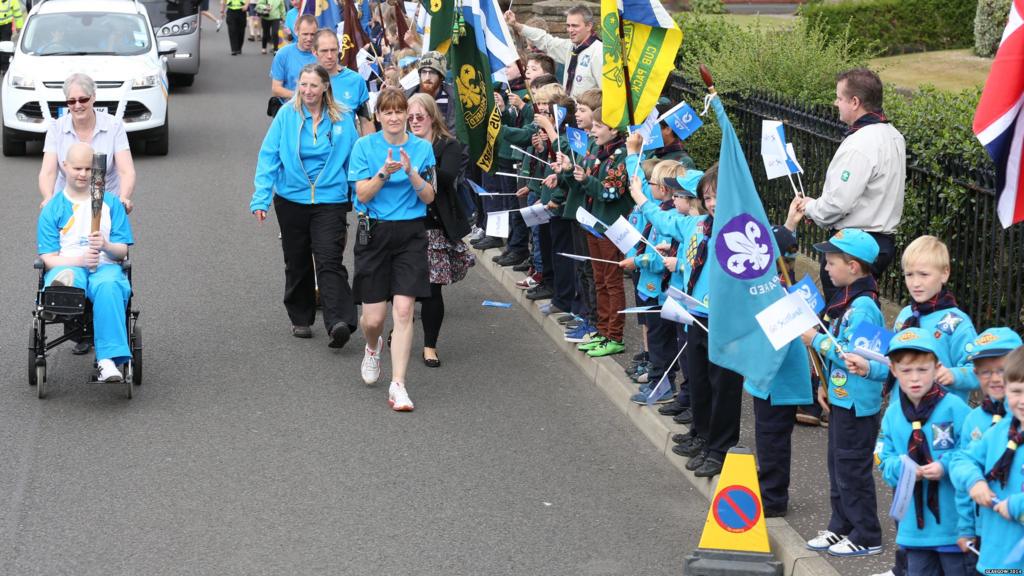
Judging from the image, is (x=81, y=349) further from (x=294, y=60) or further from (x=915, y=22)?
(x=915, y=22)

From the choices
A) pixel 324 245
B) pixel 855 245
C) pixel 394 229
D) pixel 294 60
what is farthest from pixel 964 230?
pixel 294 60

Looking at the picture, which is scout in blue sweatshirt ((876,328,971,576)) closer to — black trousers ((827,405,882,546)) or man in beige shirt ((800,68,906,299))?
black trousers ((827,405,882,546))

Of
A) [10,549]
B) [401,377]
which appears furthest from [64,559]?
[401,377]

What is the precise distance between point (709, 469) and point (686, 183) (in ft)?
5.29

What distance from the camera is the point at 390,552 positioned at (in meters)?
6.58

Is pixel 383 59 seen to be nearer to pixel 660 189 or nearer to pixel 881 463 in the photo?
pixel 660 189

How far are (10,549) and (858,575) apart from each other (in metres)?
3.88

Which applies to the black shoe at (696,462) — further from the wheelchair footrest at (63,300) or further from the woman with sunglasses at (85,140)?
the woman with sunglasses at (85,140)

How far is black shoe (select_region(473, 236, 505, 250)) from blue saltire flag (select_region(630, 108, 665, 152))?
14.9 feet

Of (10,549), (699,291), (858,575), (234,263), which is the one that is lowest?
(234,263)

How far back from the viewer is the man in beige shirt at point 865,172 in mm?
7777

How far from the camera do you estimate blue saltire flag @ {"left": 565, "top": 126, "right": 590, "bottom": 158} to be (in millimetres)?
9492

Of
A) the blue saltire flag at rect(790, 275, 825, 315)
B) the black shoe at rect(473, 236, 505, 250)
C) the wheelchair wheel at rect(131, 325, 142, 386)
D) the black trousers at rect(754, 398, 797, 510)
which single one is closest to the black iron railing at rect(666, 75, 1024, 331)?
the black trousers at rect(754, 398, 797, 510)

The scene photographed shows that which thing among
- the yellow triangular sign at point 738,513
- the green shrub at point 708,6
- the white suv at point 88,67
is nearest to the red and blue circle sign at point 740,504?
the yellow triangular sign at point 738,513
